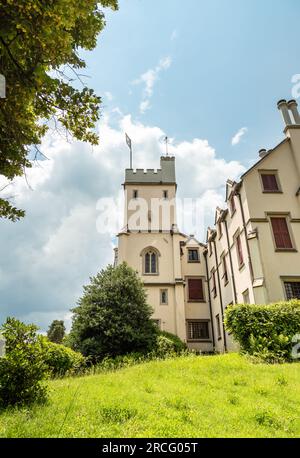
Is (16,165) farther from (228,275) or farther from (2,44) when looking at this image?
(228,275)

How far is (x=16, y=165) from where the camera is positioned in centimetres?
587

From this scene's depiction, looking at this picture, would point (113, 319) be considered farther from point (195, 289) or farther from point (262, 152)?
point (262, 152)

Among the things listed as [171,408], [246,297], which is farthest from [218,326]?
[171,408]

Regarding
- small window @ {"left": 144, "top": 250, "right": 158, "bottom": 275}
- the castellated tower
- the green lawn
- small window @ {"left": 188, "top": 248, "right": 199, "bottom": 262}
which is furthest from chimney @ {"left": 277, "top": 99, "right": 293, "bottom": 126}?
the green lawn

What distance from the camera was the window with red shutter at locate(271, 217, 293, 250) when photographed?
710 inches

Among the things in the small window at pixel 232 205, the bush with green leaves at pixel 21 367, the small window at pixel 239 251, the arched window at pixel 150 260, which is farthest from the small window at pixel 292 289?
the bush with green leaves at pixel 21 367

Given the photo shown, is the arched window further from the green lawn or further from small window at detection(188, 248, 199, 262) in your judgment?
the green lawn

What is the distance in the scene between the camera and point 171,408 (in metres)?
6.12

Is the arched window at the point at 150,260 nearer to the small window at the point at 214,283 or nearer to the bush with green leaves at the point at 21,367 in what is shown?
the small window at the point at 214,283

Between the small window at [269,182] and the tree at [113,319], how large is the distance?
436 inches

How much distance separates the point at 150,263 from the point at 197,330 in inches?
310

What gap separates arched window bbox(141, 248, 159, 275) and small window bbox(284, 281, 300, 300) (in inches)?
541

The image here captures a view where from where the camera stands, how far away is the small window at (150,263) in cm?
2872
